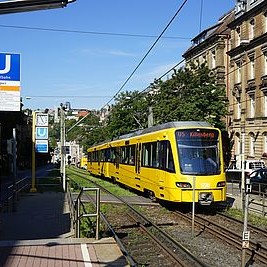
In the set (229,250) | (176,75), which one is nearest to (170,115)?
(176,75)

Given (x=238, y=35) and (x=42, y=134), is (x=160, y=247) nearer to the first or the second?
(x=42, y=134)

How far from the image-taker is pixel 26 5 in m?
7.56

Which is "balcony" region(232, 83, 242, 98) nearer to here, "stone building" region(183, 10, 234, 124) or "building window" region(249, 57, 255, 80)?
"stone building" region(183, 10, 234, 124)

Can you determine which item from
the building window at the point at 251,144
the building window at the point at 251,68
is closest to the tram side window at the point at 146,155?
the building window at the point at 251,144

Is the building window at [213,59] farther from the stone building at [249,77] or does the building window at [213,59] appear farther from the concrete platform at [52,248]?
the concrete platform at [52,248]

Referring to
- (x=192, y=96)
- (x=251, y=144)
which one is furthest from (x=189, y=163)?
(x=251, y=144)

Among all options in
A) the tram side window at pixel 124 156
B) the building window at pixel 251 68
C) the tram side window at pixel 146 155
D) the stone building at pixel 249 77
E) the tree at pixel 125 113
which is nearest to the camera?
the tram side window at pixel 146 155

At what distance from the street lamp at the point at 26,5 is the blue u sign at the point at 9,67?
13.0 ft

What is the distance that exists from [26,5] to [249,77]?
51856mm

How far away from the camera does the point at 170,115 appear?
44062 millimetres

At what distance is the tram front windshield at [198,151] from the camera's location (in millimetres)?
18438

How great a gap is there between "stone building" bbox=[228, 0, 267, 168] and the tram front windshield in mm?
32107

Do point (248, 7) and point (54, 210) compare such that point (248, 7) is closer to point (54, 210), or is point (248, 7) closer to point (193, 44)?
point (193, 44)

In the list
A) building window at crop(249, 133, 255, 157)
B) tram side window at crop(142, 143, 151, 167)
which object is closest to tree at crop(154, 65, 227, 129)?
building window at crop(249, 133, 255, 157)
